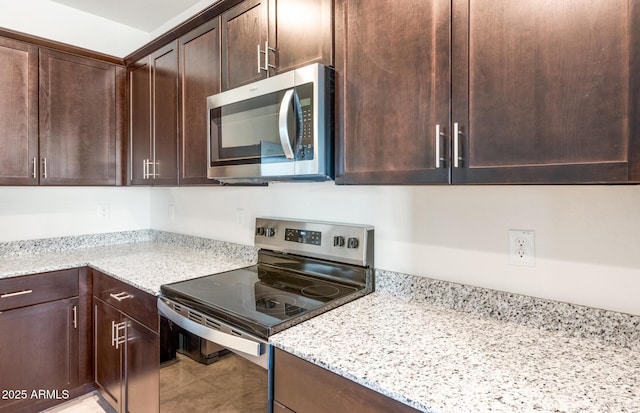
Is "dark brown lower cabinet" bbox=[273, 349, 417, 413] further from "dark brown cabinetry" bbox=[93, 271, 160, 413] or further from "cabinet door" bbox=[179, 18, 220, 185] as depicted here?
"cabinet door" bbox=[179, 18, 220, 185]

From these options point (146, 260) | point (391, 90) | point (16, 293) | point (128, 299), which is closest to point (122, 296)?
point (128, 299)

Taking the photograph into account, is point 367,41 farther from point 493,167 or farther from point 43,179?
point 43,179

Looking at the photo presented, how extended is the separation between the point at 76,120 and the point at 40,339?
134 cm

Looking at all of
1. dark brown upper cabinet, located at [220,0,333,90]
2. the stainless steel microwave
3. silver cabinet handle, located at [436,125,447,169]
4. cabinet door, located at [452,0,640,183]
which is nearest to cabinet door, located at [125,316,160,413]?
the stainless steel microwave

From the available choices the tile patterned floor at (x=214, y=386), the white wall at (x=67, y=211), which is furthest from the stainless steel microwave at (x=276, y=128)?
the white wall at (x=67, y=211)

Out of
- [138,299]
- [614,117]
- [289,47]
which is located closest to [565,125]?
[614,117]

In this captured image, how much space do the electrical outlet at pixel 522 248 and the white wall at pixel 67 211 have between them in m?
2.76

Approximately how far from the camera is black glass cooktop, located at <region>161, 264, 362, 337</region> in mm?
1226

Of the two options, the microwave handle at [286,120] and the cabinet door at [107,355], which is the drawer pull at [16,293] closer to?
the cabinet door at [107,355]

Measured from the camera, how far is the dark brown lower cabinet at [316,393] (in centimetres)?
87

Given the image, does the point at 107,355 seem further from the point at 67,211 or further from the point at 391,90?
the point at 391,90

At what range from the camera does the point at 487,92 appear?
37.4 inches

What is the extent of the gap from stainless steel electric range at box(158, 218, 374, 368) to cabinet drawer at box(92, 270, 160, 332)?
0.39 ft

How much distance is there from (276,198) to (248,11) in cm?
92
